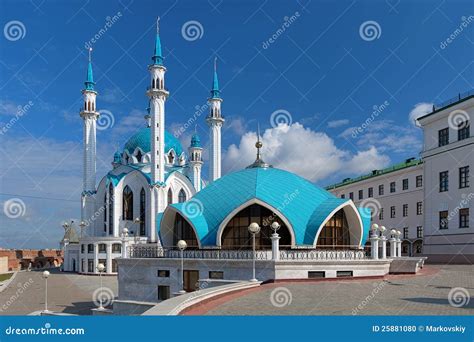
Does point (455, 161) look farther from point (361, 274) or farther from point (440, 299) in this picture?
point (440, 299)

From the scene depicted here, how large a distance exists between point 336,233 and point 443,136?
50.6ft

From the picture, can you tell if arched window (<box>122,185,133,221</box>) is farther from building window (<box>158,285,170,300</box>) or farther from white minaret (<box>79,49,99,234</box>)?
building window (<box>158,285,170,300</box>)

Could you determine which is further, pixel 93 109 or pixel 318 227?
pixel 93 109

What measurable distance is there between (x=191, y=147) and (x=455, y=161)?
1376 inches

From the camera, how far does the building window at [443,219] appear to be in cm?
3040

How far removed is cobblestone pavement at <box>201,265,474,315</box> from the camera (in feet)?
30.9

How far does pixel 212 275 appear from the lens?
1625 cm

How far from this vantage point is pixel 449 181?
3023 centimetres

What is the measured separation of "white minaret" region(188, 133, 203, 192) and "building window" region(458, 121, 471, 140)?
30.7 meters

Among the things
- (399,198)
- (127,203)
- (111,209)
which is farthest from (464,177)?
(111,209)

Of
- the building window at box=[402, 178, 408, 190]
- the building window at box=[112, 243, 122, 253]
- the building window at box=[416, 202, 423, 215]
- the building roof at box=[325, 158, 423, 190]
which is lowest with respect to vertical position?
the building window at box=[112, 243, 122, 253]

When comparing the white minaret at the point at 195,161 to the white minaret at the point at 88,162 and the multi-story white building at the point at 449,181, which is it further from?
the multi-story white building at the point at 449,181

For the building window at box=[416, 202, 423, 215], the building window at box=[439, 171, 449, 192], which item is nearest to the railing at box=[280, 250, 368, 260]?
the building window at box=[439, 171, 449, 192]
